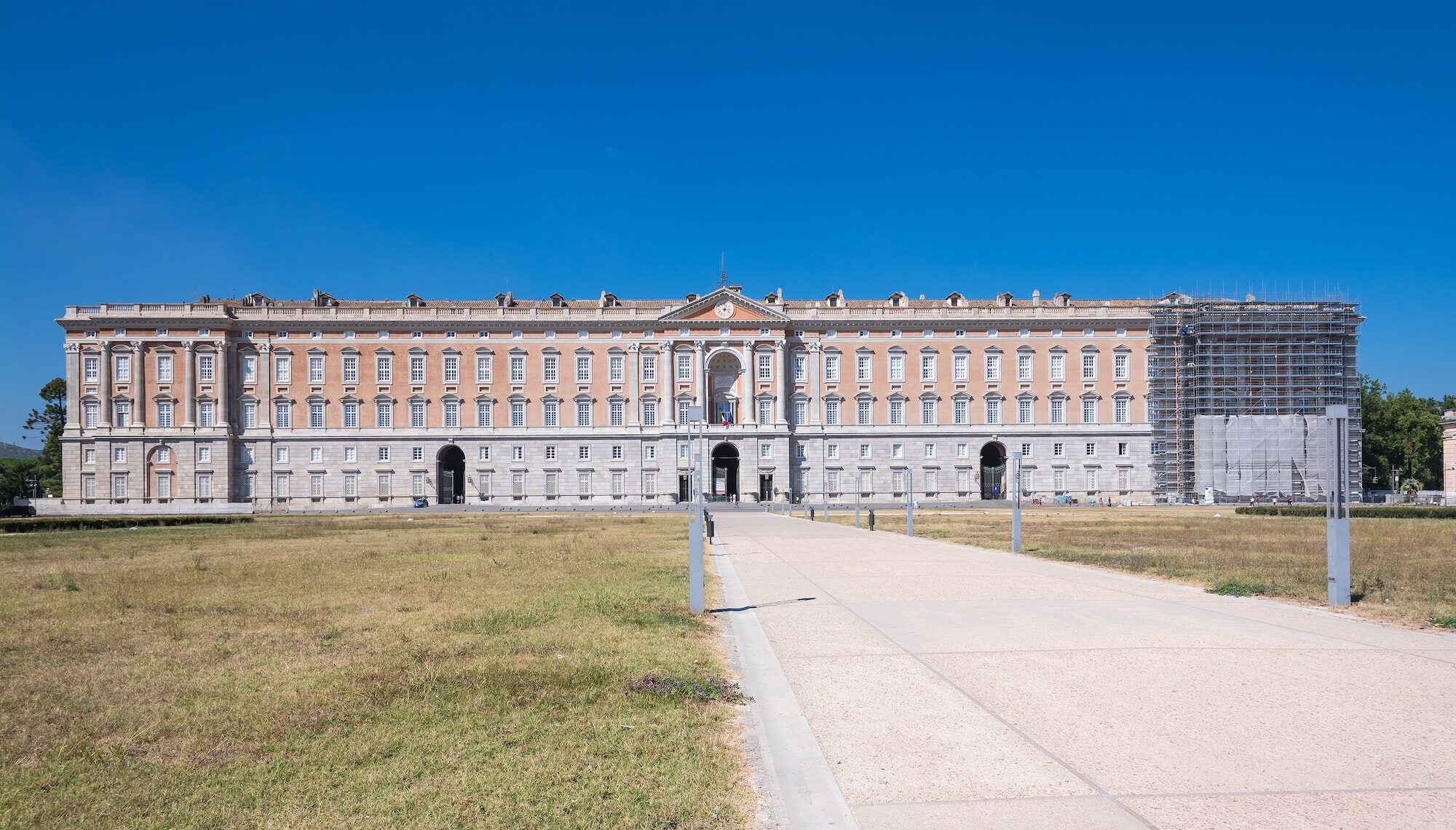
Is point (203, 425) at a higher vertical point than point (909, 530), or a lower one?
higher

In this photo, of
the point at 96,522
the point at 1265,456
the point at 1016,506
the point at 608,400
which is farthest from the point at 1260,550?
the point at 608,400

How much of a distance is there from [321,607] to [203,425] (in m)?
71.3

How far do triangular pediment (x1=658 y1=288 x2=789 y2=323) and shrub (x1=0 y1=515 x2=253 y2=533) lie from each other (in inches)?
1489

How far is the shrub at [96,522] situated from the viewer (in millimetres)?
40594

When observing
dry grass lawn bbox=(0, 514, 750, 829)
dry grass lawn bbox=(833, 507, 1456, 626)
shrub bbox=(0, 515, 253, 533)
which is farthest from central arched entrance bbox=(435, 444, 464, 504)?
dry grass lawn bbox=(0, 514, 750, 829)

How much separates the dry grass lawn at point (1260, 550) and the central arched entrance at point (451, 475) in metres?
43.7

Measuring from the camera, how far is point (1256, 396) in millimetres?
70188

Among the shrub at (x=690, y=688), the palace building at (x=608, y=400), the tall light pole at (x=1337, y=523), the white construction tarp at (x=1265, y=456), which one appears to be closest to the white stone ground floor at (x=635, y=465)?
the palace building at (x=608, y=400)

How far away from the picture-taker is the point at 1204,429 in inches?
2746

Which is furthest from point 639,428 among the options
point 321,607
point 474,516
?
point 321,607

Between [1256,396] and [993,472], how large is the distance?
21.6m

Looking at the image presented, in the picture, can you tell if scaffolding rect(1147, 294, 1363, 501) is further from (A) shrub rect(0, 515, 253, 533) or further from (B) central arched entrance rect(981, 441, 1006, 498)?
(A) shrub rect(0, 515, 253, 533)

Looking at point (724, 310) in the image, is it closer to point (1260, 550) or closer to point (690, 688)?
point (1260, 550)

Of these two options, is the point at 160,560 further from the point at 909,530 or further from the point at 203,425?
the point at 203,425
